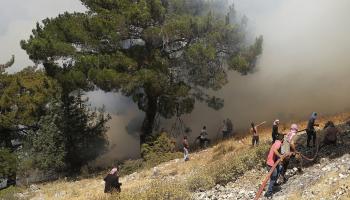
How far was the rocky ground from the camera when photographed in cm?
1557

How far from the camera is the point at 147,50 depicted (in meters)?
35.9

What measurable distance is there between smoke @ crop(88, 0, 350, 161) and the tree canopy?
4.71 metres

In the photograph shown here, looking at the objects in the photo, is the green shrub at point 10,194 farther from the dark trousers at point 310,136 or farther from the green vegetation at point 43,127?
the dark trousers at point 310,136

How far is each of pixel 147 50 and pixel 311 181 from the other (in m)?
20.6

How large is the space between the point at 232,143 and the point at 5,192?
11913 mm

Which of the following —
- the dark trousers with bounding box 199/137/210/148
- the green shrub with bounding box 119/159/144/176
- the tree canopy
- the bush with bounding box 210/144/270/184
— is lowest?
the green shrub with bounding box 119/159/144/176

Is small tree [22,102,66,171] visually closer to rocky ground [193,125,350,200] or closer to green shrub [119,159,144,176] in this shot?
green shrub [119,159,144,176]

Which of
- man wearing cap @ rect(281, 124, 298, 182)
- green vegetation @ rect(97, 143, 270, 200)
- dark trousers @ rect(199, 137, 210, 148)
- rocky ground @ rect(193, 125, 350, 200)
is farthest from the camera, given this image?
dark trousers @ rect(199, 137, 210, 148)

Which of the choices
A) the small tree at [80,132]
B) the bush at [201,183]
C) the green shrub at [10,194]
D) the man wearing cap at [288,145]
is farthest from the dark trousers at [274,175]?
the small tree at [80,132]

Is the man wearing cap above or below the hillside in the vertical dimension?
above

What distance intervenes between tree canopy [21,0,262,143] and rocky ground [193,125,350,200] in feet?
43.7

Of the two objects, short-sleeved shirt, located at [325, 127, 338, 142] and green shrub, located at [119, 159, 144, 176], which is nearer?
short-sleeved shirt, located at [325, 127, 338, 142]

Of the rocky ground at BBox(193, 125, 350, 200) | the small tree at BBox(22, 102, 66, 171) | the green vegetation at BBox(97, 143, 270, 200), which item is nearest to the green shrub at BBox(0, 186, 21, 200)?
the small tree at BBox(22, 102, 66, 171)

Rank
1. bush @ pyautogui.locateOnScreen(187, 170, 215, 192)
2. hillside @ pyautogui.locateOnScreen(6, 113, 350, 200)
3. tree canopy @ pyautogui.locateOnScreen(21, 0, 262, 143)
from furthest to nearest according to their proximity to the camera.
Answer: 1. tree canopy @ pyautogui.locateOnScreen(21, 0, 262, 143)
2. bush @ pyautogui.locateOnScreen(187, 170, 215, 192)
3. hillside @ pyautogui.locateOnScreen(6, 113, 350, 200)
